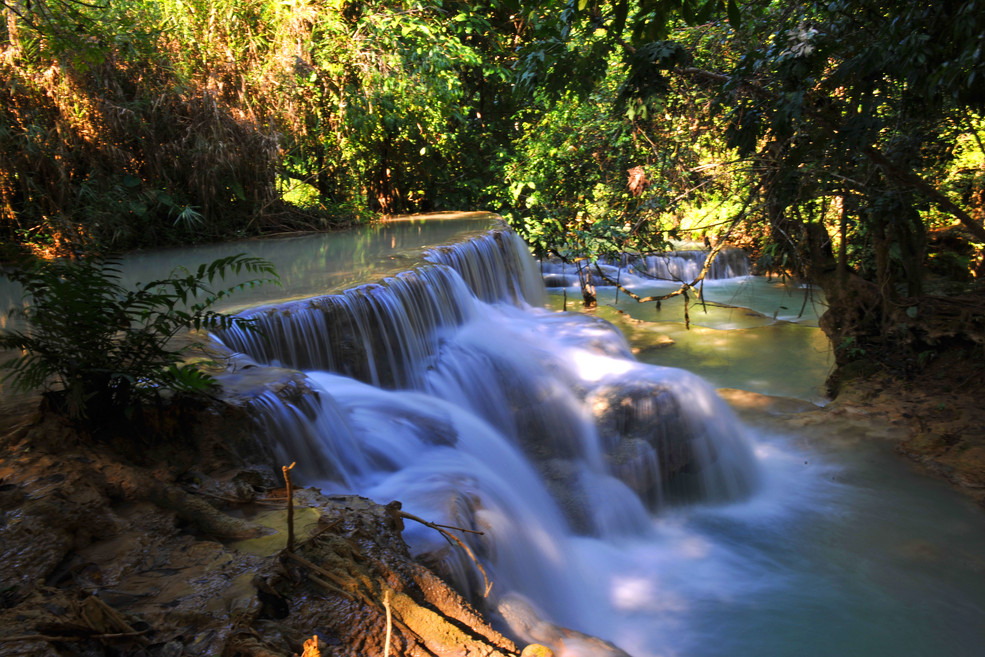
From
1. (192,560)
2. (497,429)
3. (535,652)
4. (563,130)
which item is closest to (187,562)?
(192,560)

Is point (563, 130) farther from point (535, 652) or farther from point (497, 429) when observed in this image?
point (535, 652)

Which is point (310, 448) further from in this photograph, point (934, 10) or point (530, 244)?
point (530, 244)

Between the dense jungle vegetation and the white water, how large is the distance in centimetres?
203

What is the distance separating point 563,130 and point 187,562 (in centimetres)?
1067

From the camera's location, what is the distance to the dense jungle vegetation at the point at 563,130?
549cm

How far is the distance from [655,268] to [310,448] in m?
12.9

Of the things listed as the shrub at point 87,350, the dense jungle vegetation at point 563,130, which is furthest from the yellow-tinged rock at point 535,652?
the dense jungle vegetation at point 563,130

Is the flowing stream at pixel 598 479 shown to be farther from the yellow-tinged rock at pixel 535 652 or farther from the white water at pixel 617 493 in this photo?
the yellow-tinged rock at pixel 535 652

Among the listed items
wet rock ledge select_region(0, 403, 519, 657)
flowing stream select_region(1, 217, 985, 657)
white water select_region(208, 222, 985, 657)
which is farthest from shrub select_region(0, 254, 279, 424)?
white water select_region(208, 222, 985, 657)

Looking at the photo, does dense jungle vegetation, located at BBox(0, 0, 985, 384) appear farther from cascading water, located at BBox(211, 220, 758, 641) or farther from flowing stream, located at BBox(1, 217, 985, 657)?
cascading water, located at BBox(211, 220, 758, 641)

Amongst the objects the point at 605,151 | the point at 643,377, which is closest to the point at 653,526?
the point at 643,377

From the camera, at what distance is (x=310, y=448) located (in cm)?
414

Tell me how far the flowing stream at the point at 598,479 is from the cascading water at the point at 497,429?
20 millimetres

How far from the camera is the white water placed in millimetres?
4328
